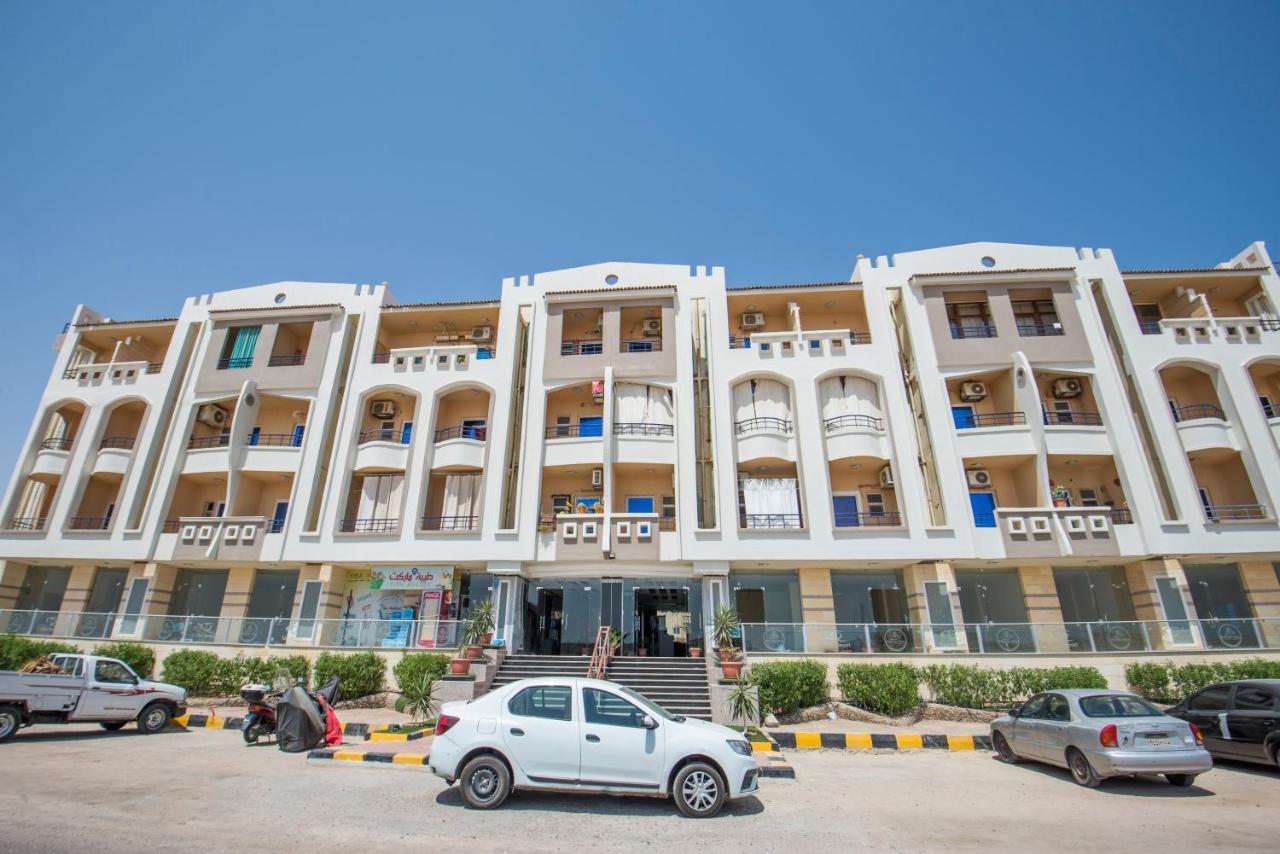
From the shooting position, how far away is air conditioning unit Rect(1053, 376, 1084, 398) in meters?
22.1

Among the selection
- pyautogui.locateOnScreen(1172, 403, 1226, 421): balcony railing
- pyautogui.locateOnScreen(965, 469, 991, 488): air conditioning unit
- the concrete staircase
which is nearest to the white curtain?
the concrete staircase

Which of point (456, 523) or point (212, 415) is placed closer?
point (456, 523)

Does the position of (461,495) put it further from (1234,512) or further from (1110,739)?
(1234,512)

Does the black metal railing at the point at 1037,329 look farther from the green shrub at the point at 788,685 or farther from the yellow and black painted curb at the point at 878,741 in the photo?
the yellow and black painted curb at the point at 878,741

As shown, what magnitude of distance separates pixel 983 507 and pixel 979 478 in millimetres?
993

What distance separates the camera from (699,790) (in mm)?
7465

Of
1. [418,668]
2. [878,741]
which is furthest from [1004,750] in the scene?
[418,668]

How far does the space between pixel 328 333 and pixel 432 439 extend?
631cm

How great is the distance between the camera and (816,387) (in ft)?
72.2

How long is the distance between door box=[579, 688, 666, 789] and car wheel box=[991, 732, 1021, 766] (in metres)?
7.55

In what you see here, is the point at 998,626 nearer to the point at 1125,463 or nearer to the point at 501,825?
the point at 1125,463

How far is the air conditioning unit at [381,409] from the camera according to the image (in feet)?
79.5

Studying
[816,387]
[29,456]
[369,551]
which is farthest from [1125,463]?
[29,456]

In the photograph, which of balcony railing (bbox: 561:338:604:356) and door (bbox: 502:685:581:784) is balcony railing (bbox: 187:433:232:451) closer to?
balcony railing (bbox: 561:338:604:356)
